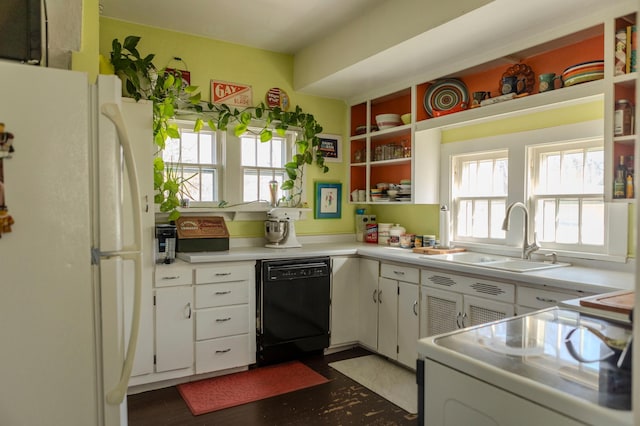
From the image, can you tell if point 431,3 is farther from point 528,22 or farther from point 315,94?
point 315,94

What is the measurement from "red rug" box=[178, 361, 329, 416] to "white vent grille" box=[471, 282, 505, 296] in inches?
50.2

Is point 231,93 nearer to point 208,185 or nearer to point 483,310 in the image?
point 208,185

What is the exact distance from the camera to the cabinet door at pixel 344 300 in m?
3.67

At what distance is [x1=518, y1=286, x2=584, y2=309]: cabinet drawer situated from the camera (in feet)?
7.47

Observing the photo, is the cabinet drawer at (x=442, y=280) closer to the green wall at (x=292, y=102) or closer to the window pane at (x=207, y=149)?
the green wall at (x=292, y=102)

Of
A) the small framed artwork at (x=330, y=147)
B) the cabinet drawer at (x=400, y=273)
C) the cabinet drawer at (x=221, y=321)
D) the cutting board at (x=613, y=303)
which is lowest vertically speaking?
the cabinet drawer at (x=221, y=321)

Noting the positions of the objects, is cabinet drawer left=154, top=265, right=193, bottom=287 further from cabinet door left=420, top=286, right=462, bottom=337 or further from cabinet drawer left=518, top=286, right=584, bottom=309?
cabinet drawer left=518, top=286, right=584, bottom=309

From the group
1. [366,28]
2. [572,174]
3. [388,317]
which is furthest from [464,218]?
[366,28]

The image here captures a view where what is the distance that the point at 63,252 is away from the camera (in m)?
1.26

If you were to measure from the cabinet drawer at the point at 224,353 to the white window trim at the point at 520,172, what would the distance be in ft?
6.30

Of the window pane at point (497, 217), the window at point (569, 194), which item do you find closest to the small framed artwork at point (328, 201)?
the window pane at point (497, 217)

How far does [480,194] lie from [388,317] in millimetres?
1253

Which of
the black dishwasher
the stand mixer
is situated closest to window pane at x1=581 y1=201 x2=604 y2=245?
the black dishwasher

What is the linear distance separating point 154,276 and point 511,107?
2.69 metres
